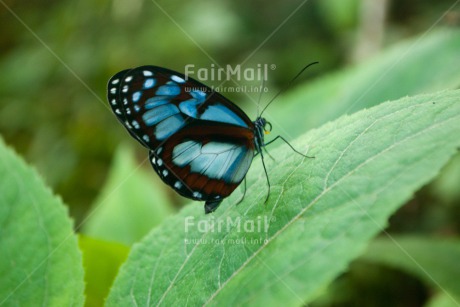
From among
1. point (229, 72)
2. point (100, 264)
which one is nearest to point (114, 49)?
point (229, 72)

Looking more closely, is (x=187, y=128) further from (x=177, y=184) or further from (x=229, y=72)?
(x=229, y=72)

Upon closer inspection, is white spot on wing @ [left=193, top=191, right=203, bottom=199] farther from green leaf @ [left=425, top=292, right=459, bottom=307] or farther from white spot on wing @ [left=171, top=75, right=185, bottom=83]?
green leaf @ [left=425, top=292, right=459, bottom=307]

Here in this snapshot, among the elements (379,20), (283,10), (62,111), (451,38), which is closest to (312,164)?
(451,38)

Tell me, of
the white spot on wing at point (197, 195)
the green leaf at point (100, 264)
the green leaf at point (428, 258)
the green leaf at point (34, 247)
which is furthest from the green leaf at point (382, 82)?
the green leaf at point (34, 247)

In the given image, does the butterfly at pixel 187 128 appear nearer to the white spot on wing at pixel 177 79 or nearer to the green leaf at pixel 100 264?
the white spot on wing at pixel 177 79

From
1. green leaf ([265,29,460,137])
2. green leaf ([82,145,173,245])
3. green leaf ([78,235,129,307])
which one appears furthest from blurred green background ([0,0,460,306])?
green leaf ([78,235,129,307])

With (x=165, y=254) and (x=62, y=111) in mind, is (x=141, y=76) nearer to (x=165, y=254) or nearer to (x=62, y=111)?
(x=165, y=254)
